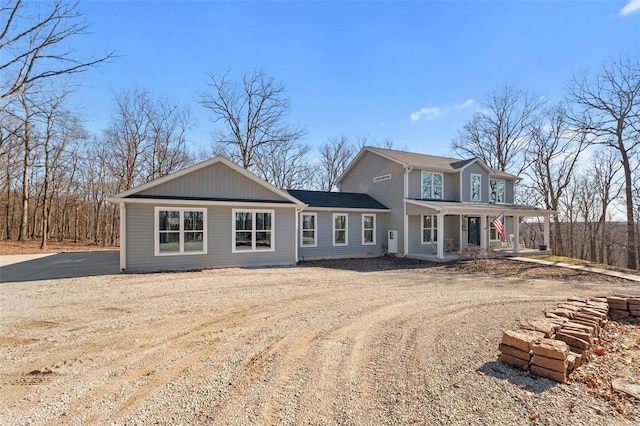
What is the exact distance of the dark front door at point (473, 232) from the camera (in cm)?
1808

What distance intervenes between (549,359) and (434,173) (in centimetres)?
1471

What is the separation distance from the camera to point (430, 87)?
1584cm

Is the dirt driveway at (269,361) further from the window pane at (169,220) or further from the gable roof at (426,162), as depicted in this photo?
the gable roof at (426,162)

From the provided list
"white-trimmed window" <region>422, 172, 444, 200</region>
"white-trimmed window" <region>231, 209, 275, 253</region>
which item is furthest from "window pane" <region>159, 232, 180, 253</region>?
"white-trimmed window" <region>422, 172, 444, 200</region>

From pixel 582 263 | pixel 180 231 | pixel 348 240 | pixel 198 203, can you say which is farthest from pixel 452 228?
pixel 180 231

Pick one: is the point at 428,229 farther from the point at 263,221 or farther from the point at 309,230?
the point at 263,221

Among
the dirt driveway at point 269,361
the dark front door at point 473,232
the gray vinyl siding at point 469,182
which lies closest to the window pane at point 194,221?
the dirt driveway at point 269,361

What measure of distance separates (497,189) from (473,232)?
445cm

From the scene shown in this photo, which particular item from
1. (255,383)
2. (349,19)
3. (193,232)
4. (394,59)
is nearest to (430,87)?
(394,59)

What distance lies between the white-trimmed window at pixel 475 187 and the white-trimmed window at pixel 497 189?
8.69ft

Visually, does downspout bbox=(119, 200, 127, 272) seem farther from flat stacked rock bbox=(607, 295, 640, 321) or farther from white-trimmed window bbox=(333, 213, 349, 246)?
flat stacked rock bbox=(607, 295, 640, 321)

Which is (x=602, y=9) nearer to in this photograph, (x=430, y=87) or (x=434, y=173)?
(x=430, y=87)

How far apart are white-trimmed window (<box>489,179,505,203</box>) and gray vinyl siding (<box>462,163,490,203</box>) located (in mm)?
2107

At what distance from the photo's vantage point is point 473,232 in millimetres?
18188
